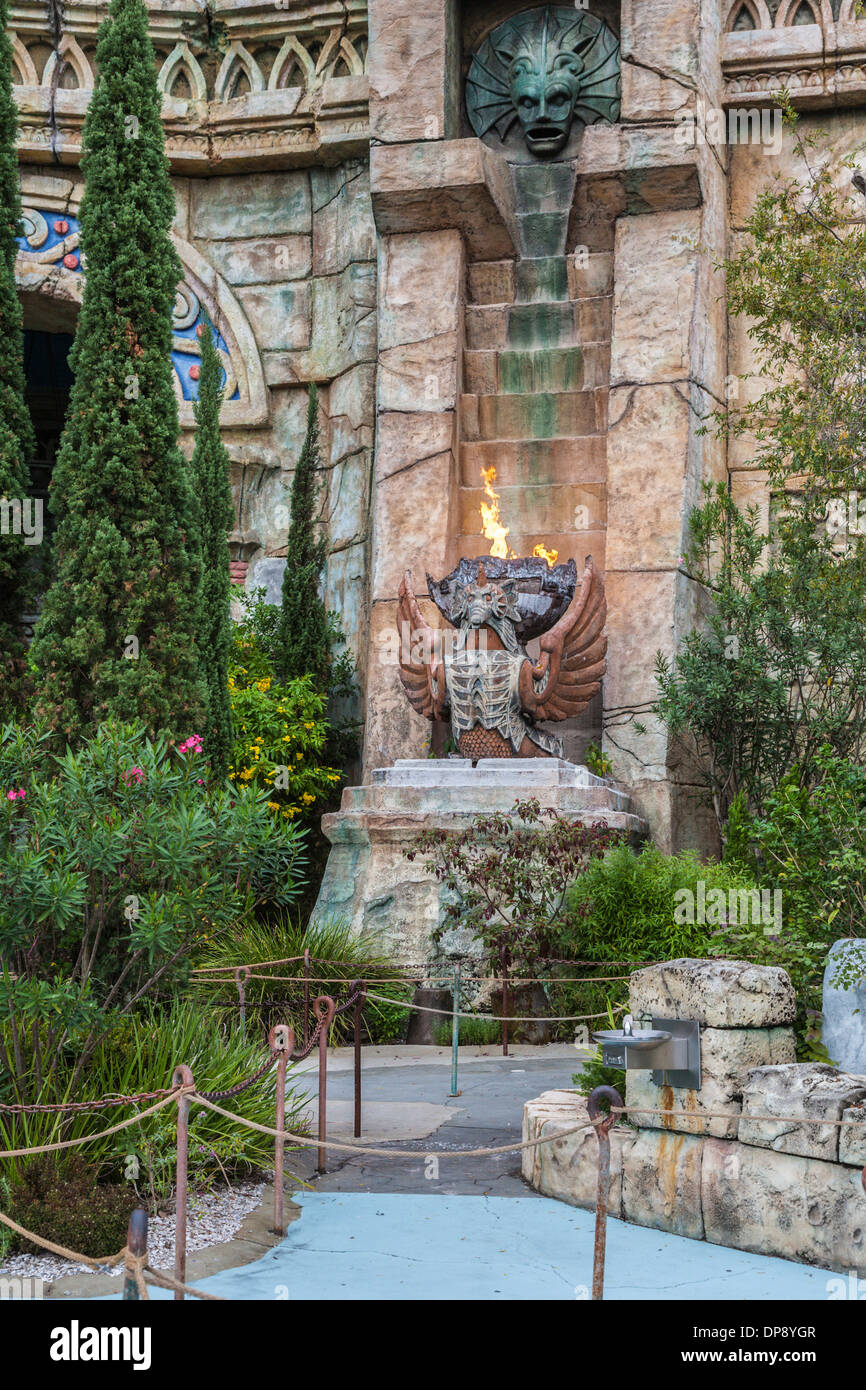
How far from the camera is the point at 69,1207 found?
574 centimetres

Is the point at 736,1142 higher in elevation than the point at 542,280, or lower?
lower

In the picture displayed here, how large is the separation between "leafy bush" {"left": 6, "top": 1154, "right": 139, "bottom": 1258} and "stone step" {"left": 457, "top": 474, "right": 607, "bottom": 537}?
37.0 ft

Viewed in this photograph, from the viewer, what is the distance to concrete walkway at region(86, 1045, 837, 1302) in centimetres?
528

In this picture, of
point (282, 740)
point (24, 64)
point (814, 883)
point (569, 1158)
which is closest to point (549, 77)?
point (24, 64)

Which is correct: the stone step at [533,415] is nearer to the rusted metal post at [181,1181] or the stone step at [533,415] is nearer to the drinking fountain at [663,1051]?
the drinking fountain at [663,1051]

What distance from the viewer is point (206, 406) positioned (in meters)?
15.6

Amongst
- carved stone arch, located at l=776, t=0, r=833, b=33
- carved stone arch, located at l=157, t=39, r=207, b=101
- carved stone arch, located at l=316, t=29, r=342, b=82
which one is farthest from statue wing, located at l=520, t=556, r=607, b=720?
carved stone arch, located at l=157, t=39, r=207, b=101

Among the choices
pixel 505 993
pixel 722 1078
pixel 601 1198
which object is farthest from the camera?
pixel 505 993

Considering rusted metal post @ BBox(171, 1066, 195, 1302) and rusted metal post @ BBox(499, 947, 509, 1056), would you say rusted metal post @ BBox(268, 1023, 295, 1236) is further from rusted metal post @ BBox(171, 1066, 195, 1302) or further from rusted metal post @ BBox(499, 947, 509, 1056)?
rusted metal post @ BBox(499, 947, 509, 1056)

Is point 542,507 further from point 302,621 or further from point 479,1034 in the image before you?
point 479,1034

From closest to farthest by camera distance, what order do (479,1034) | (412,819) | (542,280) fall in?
(479,1034) < (412,819) < (542,280)

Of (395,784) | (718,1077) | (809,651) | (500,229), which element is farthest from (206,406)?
(718,1077)

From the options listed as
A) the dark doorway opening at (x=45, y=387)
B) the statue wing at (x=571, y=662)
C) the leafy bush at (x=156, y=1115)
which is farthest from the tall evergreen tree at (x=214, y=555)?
the leafy bush at (x=156, y=1115)

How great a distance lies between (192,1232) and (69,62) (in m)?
16.1
